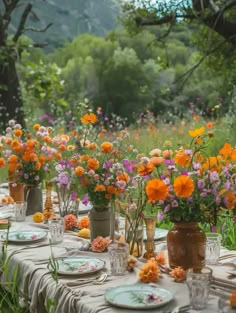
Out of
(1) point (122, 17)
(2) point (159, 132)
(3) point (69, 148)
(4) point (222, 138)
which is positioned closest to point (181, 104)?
(1) point (122, 17)

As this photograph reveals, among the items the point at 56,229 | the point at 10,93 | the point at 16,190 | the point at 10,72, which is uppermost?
the point at 10,72

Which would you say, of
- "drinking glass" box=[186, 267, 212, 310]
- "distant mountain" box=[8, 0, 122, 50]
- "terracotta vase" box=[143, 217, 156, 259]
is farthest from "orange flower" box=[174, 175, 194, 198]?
"distant mountain" box=[8, 0, 122, 50]

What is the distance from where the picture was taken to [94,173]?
82.4 inches

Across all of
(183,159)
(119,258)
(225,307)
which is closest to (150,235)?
(119,258)

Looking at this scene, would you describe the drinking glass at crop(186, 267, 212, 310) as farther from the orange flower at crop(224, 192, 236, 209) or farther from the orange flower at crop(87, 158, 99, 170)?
the orange flower at crop(87, 158, 99, 170)

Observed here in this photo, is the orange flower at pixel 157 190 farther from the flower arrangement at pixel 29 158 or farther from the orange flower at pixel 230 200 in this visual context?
the flower arrangement at pixel 29 158

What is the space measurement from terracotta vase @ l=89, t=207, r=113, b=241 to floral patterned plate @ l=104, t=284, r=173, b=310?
0.55 m

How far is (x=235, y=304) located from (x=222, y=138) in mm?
4171

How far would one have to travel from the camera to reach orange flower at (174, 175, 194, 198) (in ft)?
5.25

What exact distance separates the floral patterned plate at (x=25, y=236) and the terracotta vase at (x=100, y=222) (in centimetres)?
23

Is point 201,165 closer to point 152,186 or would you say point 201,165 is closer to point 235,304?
point 152,186

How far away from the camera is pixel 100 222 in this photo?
216 cm

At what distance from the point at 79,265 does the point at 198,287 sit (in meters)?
0.53

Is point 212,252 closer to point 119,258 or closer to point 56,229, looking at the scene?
point 119,258
